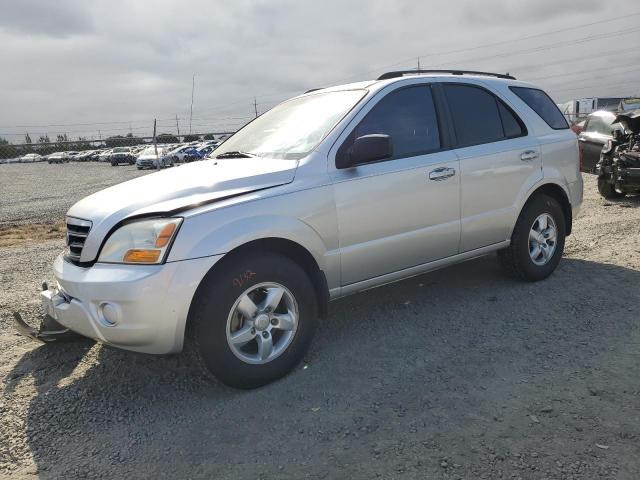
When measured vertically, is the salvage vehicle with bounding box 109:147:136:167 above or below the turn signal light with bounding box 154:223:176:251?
above

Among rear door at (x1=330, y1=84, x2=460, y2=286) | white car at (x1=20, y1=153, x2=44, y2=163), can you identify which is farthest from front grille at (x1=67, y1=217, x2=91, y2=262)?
white car at (x1=20, y1=153, x2=44, y2=163)

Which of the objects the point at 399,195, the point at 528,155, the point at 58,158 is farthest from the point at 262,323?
the point at 58,158

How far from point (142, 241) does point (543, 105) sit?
4044 mm

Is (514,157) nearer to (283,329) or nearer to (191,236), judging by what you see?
(283,329)

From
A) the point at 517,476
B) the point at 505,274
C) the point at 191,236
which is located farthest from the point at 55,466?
the point at 505,274

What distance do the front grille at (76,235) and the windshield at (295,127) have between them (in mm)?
1300

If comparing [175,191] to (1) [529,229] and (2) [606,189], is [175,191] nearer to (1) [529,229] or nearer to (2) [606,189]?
(1) [529,229]

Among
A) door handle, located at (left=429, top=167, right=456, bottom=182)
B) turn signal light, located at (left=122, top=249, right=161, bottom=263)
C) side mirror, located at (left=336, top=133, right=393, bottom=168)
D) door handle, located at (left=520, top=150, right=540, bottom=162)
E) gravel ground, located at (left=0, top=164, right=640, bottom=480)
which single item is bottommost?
gravel ground, located at (left=0, top=164, right=640, bottom=480)

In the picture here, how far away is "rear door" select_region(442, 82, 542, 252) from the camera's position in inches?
171

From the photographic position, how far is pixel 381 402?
3100 mm

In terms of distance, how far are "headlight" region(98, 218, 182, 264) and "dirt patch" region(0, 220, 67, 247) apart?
582 cm

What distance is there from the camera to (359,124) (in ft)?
12.4

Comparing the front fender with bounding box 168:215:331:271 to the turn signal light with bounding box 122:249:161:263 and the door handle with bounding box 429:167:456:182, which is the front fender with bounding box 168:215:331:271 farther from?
the door handle with bounding box 429:167:456:182

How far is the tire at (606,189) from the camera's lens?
31.0 ft
